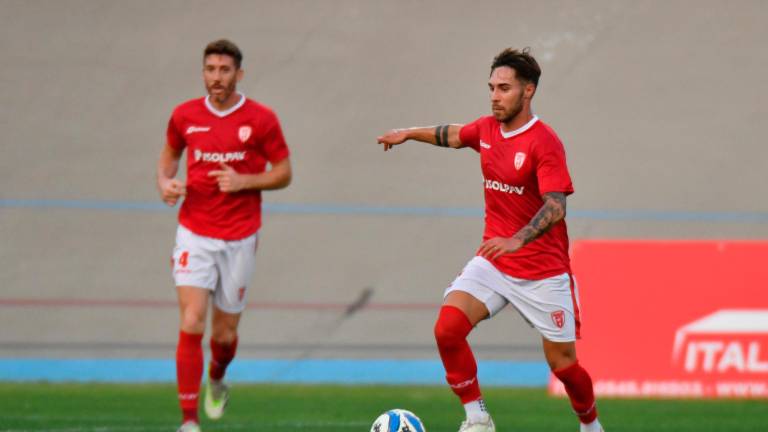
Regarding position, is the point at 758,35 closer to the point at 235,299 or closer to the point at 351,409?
the point at 351,409

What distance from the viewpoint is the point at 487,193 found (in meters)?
7.60

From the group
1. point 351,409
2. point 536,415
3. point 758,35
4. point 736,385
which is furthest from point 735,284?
point 758,35

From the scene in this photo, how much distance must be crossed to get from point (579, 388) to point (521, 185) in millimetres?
1229

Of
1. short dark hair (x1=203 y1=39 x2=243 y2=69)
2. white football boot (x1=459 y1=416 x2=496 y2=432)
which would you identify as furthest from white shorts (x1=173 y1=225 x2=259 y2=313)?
white football boot (x1=459 y1=416 x2=496 y2=432)

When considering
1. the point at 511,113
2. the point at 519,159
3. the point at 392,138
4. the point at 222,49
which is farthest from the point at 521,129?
the point at 222,49

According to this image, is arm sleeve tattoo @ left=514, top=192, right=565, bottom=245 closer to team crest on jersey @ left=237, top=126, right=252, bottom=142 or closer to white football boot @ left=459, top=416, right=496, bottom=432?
white football boot @ left=459, top=416, right=496, bottom=432

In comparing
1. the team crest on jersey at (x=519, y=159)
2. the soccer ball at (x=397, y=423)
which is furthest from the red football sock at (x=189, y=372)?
the team crest on jersey at (x=519, y=159)

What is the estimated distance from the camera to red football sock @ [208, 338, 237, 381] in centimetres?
911

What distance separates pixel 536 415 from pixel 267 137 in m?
3.50

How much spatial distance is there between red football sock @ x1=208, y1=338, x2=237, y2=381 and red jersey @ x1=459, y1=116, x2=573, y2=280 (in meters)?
2.41

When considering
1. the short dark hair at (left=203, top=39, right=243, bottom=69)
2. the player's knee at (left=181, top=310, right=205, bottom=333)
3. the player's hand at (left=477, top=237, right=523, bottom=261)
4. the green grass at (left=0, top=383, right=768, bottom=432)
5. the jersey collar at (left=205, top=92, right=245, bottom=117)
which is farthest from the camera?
the green grass at (left=0, top=383, right=768, bottom=432)

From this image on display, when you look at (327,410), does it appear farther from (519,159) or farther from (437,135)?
(519,159)

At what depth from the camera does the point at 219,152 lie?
8484mm

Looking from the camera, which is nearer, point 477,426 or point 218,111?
point 477,426
